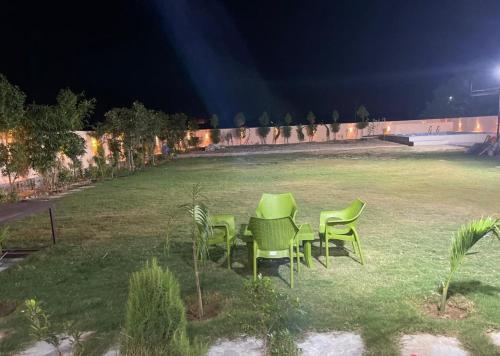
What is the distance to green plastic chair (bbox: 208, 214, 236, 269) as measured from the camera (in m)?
4.51

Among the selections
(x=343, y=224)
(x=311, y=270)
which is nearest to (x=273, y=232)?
(x=311, y=270)

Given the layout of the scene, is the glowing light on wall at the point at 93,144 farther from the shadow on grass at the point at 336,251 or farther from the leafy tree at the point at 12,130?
the shadow on grass at the point at 336,251

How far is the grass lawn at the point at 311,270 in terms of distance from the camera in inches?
125

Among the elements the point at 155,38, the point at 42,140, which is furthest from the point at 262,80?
the point at 42,140

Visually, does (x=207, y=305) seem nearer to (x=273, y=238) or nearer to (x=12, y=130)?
(x=273, y=238)

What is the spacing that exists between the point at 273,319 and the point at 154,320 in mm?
1007

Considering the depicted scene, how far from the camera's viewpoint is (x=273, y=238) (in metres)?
3.94

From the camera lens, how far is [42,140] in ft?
34.3

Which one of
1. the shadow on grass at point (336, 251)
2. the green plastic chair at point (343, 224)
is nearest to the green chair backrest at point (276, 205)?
the green plastic chair at point (343, 224)

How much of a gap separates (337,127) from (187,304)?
3214 centimetres

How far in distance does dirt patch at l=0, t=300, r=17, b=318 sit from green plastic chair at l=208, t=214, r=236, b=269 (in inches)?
75.0

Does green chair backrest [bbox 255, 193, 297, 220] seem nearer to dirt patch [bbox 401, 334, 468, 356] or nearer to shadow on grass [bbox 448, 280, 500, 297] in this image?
shadow on grass [bbox 448, 280, 500, 297]

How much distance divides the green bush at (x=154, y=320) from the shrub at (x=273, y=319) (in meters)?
0.61

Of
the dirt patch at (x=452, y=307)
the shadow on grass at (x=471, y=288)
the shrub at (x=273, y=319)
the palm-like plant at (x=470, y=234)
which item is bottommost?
the shadow on grass at (x=471, y=288)
